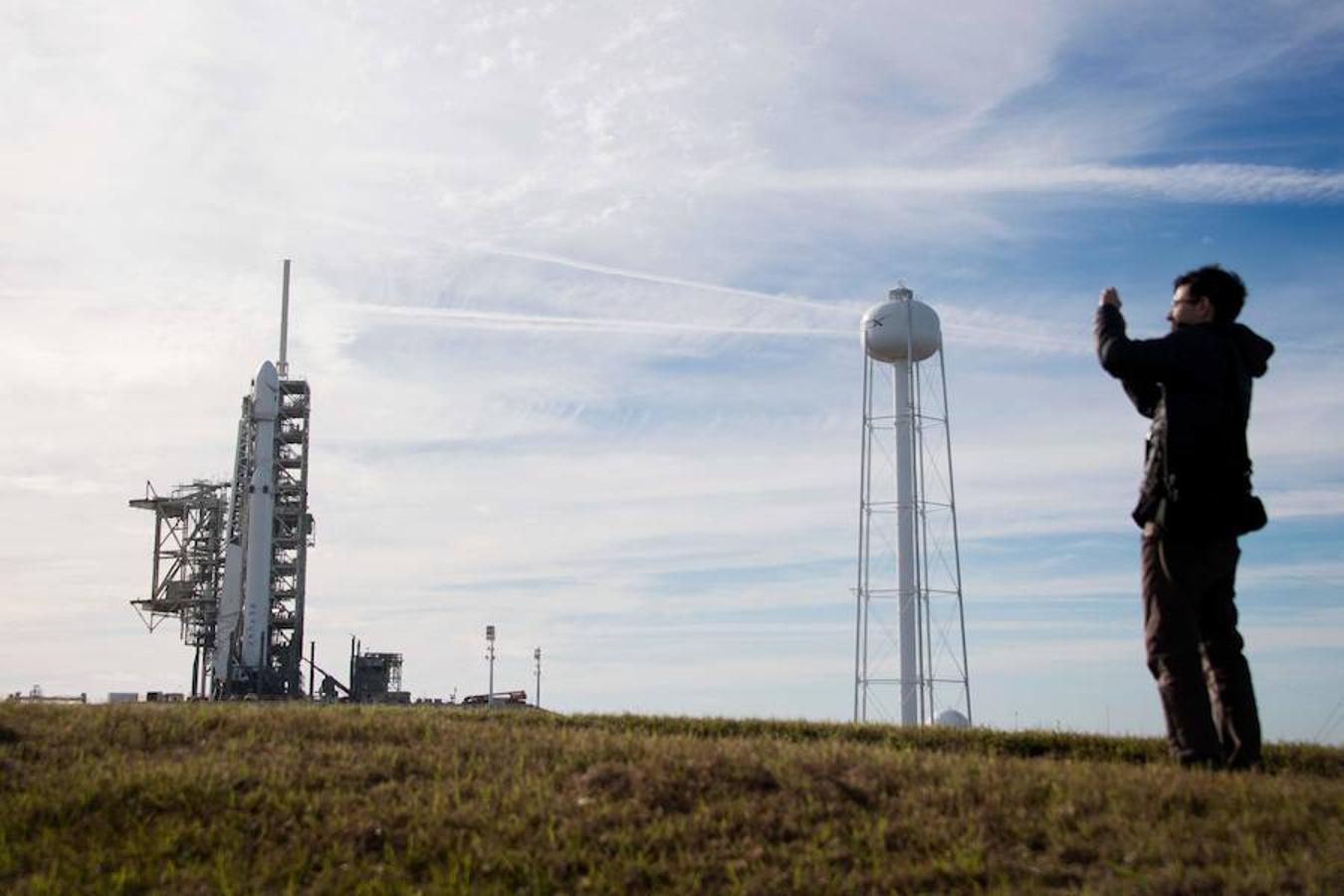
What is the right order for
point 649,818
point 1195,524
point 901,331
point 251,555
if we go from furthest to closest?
point 251,555
point 901,331
point 1195,524
point 649,818

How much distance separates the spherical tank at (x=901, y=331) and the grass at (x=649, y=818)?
34647mm

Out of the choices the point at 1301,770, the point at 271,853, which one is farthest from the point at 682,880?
the point at 1301,770

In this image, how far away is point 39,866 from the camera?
320 inches

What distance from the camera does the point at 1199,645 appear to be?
8.97 m

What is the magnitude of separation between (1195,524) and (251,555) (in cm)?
5932

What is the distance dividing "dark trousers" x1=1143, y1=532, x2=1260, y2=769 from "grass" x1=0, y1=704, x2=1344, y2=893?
34 cm

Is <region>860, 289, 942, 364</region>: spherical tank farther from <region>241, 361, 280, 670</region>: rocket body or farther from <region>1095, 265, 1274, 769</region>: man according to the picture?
<region>1095, 265, 1274, 769</region>: man

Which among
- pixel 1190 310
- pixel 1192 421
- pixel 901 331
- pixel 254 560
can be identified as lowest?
pixel 1192 421

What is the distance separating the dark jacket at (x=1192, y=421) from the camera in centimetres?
A: 893

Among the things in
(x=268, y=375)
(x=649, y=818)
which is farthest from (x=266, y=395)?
(x=649, y=818)

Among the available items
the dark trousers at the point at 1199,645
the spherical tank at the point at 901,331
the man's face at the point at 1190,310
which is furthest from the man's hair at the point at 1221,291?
the spherical tank at the point at 901,331

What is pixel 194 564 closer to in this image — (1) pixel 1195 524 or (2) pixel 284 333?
(2) pixel 284 333

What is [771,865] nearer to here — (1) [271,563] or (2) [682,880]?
(2) [682,880]

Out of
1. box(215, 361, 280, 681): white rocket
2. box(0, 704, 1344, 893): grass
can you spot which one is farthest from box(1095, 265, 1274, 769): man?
box(215, 361, 280, 681): white rocket
